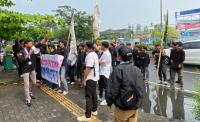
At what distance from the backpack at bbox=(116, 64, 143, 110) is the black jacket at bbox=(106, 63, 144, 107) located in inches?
0.9

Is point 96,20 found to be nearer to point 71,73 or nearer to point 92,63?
point 71,73

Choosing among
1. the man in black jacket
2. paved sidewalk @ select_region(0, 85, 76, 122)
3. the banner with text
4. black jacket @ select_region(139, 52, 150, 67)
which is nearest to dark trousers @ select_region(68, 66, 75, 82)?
the banner with text

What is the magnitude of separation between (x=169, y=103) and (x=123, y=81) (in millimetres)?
5758

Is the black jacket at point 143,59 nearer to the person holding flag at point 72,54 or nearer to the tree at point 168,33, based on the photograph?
the person holding flag at point 72,54

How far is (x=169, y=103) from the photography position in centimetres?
1114

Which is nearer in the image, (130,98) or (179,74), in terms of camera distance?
(130,98)

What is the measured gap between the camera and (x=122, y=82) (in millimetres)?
5746

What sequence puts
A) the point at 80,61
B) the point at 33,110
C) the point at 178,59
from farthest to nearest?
the point at 80,61 < the point at 178,59 < the point at 33,110

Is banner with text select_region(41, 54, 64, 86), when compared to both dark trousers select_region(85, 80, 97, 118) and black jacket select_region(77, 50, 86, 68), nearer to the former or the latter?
Answer: black jacket select_region(77, 50, 86, 68)

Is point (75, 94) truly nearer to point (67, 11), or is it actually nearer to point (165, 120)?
point (165, 120)

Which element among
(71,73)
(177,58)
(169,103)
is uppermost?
(177,58)

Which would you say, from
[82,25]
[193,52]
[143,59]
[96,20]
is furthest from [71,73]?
[82,25]

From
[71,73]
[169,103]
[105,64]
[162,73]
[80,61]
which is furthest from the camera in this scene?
[162,73]

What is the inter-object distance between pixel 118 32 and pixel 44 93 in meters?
54.4
